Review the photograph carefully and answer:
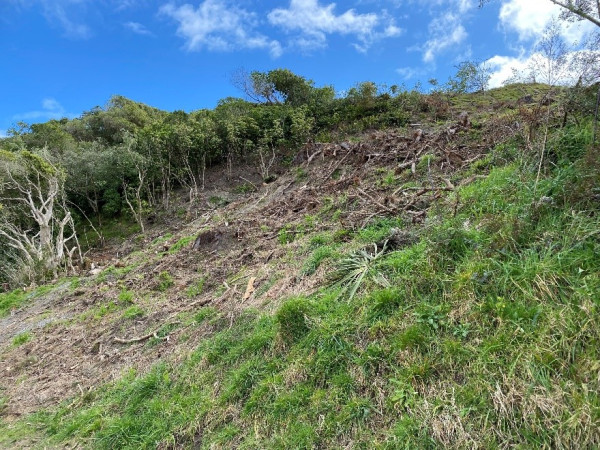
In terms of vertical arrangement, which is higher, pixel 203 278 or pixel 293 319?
pixel 293 319

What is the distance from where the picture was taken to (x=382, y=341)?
3143 mm

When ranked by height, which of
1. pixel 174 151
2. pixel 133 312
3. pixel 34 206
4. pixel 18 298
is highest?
pixel 174 151

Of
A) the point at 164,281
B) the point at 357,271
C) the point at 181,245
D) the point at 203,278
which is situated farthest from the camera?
the point at 181,245

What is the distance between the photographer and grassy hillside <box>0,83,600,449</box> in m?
2.35

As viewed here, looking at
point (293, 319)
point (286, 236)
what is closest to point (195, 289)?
point (286, 236)

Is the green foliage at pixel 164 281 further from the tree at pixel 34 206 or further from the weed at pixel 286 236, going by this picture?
the tree at pixel 34 206

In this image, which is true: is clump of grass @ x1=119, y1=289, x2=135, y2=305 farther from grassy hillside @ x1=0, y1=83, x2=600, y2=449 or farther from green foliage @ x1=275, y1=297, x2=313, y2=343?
green foliage @ x1=275, y1=297, x2=313, y2=343

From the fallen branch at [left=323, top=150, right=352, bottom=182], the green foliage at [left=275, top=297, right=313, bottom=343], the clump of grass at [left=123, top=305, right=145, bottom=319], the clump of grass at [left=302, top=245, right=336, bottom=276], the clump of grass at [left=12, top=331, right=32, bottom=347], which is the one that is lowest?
the clump of grass at [left=12, top=331, right=32, bottom=347]

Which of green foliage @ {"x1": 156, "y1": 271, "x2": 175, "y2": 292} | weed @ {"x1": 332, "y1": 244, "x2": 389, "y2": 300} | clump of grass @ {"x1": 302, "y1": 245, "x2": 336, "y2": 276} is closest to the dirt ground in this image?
green foliage @ {"x1": 156, "y1": 271, "x2": 175, "y2": 292}

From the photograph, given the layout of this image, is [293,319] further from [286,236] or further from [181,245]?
[181,245]

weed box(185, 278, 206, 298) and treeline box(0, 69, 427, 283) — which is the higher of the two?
treeline box(0, 69, 427, 283)

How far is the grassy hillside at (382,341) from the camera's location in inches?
92.6

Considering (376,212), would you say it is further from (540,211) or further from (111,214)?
(111,214)

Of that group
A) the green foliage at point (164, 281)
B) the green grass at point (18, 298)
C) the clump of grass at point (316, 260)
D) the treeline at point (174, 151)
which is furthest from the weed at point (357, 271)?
the treeline at point (174, 151)
